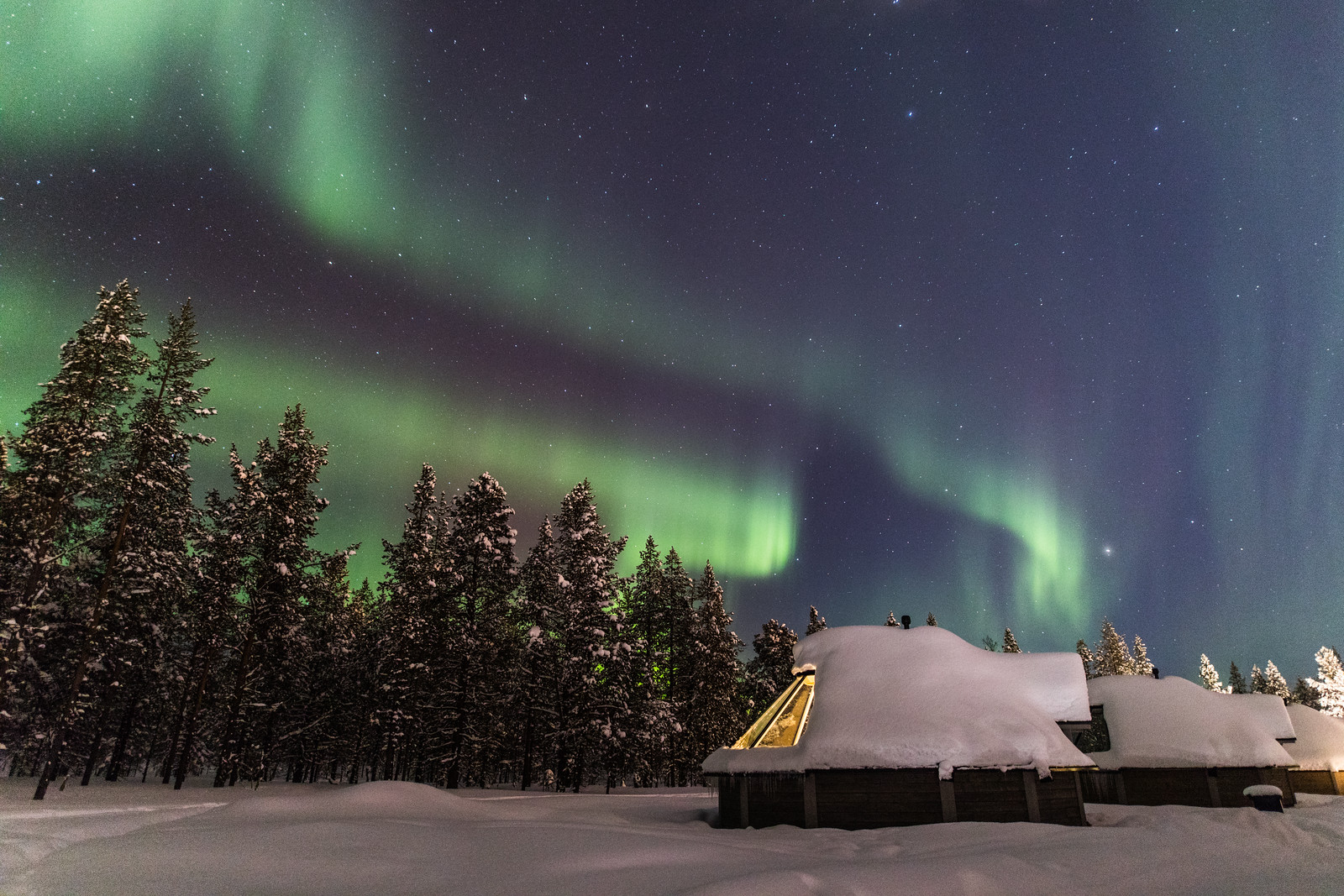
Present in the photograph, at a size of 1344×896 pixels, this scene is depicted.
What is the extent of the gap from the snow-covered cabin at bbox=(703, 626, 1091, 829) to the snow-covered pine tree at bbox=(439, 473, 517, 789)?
15195 millimetres

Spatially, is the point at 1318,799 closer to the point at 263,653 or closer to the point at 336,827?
the point at 336,827

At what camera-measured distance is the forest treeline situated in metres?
21.5

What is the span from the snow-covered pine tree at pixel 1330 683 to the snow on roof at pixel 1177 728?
4218 centimetres

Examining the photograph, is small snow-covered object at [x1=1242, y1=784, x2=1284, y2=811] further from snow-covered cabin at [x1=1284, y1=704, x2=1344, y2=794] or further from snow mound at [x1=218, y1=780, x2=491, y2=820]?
snow mound at [x1=218, y1=780, x2=491, y2=820]

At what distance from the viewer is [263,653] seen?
2680cm

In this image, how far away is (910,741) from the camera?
592 inches

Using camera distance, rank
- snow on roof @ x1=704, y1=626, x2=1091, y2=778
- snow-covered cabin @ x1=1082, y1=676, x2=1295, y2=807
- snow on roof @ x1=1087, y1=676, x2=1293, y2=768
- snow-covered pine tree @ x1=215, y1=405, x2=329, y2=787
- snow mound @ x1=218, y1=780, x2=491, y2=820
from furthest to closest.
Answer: snow-covered pine tree @ x1=215, y1=405, x2=329, y2=787 → snow on roof @ x1=1087, y1=676, x2=1293, y2=768 → snow-covered cabin @ x1=1082, y1=676, x2=1295, y2=807 → snow on roof @ x1=704, y1=626, x2=1091, y2=778 → snow mound @ x1=218, y1=780, x2=491, y2=820

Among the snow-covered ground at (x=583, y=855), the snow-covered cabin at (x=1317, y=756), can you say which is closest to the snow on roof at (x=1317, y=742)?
the snow-covered cabin at (x=1317, y=756)

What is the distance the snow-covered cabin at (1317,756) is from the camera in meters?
28.0

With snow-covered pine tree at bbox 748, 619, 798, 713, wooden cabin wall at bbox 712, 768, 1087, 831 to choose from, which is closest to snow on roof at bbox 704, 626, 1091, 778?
wooden cabin wall at bbox 712, 768, 1087, 831

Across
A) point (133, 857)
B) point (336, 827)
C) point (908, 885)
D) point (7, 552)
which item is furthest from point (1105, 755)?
point (7, 552)

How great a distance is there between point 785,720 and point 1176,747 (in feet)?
48.1

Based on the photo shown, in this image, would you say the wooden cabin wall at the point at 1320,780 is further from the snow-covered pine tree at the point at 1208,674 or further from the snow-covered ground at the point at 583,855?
the snow-covered pine tree at the point at 1208,674

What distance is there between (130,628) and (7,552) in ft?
23.5
